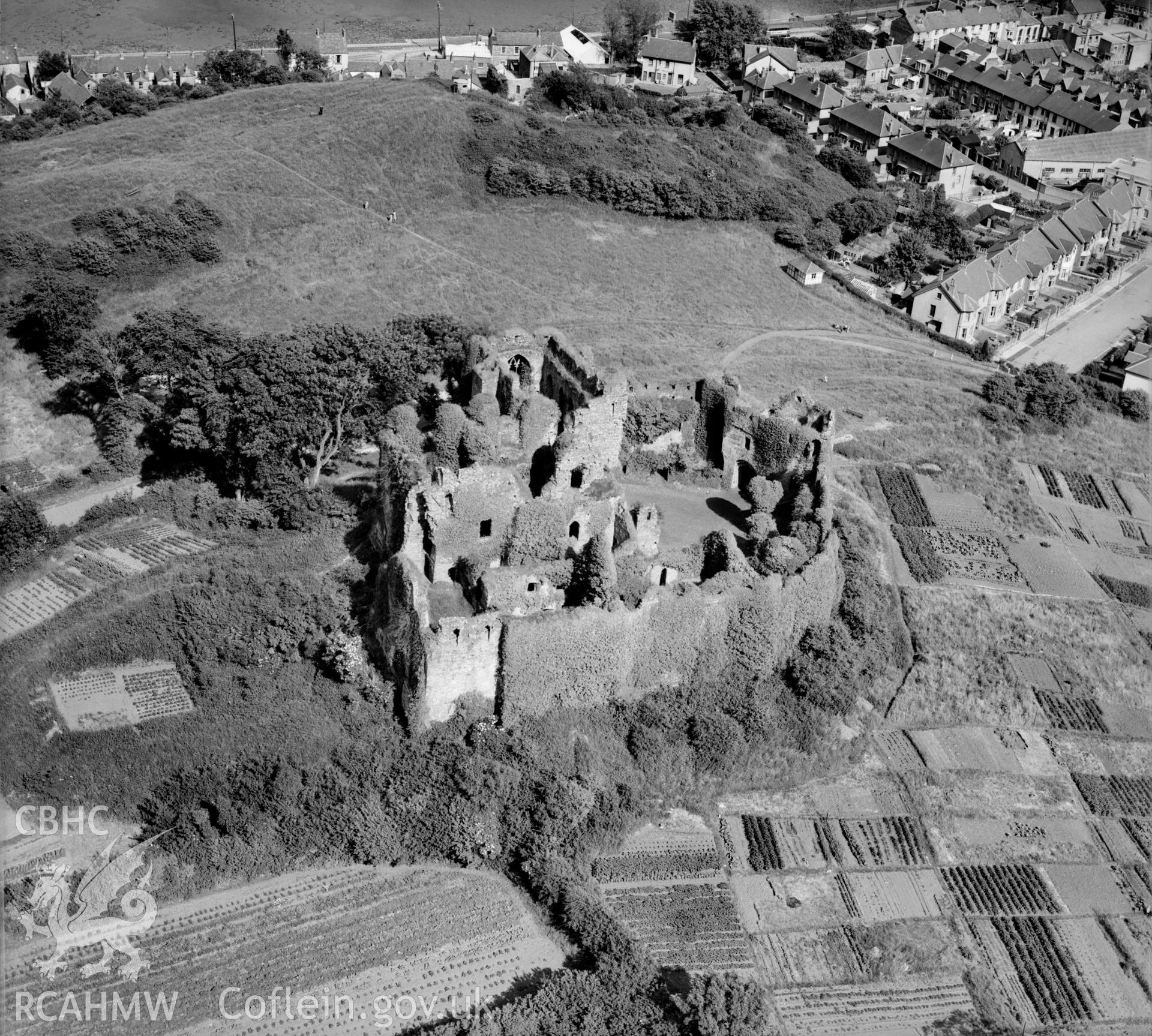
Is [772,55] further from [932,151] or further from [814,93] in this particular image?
[932,151]

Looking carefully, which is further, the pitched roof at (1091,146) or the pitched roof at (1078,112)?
the pitched roof at (1078,112)

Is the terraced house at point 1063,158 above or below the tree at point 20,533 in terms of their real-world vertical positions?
below

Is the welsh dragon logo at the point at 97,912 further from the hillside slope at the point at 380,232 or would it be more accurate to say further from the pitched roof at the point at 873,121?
the pitched roof at the point at 873,121

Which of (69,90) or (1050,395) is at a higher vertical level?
(69,90)

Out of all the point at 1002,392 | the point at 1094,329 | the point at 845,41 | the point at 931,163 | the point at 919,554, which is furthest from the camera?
the point at 845,41

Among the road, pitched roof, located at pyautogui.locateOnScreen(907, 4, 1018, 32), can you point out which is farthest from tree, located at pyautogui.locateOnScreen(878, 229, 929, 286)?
pitched roof, located at pyautogui.locateOnScreen(907, 4, 1018, 32)

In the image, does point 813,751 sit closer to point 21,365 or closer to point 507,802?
point 507,802

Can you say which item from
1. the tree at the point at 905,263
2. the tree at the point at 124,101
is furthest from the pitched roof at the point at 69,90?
the tree at the point at 905,263

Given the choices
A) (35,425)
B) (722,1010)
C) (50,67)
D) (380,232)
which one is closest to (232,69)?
(50,67)
